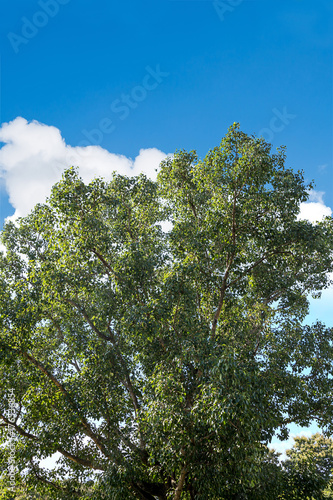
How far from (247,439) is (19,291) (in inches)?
255

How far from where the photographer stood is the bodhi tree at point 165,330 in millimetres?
8969

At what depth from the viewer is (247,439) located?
7684mm

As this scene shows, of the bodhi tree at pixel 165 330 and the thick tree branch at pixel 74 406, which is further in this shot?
the thick tree branch at pixel 74 406

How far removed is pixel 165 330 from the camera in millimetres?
9695

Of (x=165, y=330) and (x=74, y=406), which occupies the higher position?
(x=165, y=330)

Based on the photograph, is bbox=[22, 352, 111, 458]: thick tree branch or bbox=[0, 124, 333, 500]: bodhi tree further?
bbox=[22, 352, 111, 458]: thick tree branch

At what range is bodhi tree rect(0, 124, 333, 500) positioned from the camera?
897cm

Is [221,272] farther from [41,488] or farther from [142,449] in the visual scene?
[41,488]

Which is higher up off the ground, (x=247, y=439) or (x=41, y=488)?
(x=247, y=439)

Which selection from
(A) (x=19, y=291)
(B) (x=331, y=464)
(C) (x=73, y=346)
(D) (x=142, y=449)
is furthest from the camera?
(B) (x=331, y=464)

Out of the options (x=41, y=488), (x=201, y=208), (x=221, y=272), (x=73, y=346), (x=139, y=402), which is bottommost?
(x=41, y=488)

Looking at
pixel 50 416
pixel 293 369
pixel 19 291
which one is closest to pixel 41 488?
pixel 50 416

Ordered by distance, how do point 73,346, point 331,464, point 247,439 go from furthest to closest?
point 331,464
point 73,346
point 247,439

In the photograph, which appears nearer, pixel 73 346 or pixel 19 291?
pixel 19 291
